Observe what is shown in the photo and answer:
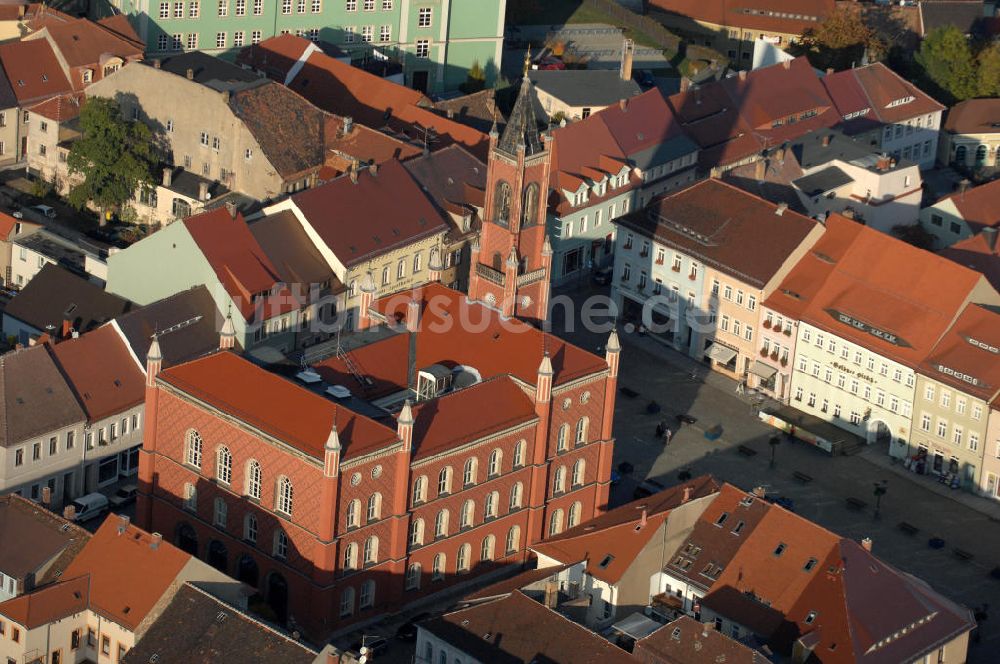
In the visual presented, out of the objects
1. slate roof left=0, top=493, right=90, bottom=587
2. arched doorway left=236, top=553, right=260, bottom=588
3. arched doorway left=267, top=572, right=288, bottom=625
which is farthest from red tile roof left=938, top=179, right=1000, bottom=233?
slate roof left=0, top=493, right=90, bottom=587

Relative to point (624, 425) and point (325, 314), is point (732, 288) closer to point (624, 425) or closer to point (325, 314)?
point (624, 425)

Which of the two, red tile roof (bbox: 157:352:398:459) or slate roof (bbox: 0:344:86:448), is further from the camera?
slate roof (bbox: 0:344:86:448)

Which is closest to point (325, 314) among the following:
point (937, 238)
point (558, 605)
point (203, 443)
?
point (203, 443)

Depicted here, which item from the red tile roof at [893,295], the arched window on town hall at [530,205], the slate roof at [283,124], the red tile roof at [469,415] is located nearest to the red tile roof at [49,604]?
the red tile roof at [469,415]

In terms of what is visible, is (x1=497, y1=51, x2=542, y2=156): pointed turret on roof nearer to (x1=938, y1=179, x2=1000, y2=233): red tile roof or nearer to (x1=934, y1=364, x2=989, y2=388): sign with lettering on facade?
(x1=934, y1=364, x2=989, y2=388): sign with lettering on facade

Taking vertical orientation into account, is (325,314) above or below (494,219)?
below

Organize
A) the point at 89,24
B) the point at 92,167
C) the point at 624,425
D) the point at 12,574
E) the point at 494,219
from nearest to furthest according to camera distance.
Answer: the point at 12,574 < the point at 494,219 < the point at 624,425 < the point at 92,167 < the point at 89,24
